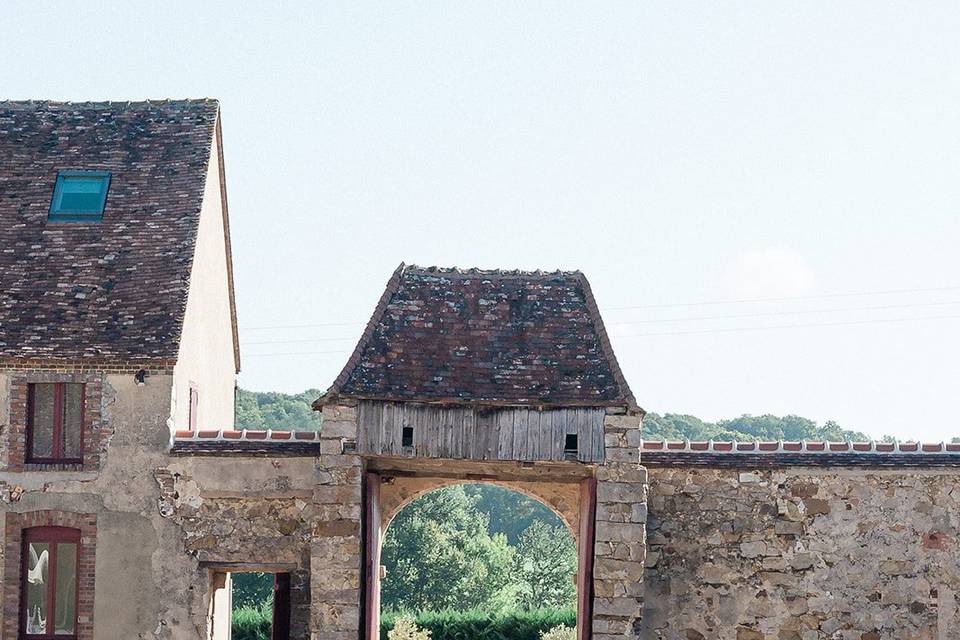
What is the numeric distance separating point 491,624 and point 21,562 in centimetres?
1638

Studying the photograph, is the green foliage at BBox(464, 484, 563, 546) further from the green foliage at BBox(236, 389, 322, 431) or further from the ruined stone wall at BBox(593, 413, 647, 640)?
the ruined stone wall at BBox(593, 413, 647, 640)

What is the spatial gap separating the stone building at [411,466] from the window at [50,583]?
0.10 ft

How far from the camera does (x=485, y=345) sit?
21.1 m

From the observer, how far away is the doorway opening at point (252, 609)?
2152cm

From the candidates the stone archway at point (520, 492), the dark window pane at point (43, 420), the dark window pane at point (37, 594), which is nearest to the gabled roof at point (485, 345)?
the stone archway at point (520, 492)

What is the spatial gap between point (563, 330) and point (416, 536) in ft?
101

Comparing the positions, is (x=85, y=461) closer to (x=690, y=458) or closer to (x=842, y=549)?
(x=690, y=458)

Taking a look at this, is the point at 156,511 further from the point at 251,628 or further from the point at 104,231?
the point at 251,628

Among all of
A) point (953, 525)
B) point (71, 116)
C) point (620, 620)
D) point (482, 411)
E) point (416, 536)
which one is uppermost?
point (71, 116)

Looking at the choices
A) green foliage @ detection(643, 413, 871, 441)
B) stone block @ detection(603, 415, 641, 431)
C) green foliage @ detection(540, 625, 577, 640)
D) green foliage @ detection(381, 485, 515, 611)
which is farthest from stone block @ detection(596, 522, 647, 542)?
green foliage @ detection(643, 413, 871, 441)

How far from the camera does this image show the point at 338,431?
20.2 meters

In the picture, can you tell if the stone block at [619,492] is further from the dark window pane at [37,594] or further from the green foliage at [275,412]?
the green foliage at [275,412]

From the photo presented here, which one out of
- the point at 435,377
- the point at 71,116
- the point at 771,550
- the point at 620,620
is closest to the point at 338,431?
the point at 435,377

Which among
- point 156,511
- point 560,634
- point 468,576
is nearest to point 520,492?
point 156,511
